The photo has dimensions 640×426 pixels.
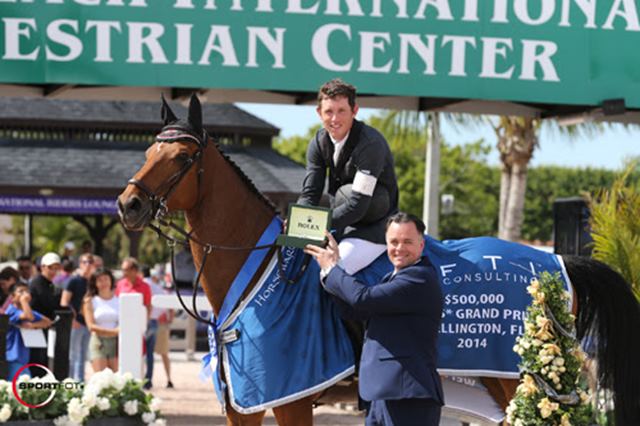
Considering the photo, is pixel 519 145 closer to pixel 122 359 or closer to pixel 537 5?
pixel 537 5

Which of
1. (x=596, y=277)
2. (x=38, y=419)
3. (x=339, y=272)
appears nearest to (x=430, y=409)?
(x=339, y=272)

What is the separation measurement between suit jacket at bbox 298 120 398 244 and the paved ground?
4.97 m

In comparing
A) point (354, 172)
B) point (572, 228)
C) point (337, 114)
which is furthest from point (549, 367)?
point (572, 228)

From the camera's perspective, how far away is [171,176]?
18.9ft

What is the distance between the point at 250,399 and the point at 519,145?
2030cm

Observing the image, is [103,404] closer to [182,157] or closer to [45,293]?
[182,157]

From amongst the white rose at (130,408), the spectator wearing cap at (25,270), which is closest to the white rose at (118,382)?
the white rose at (130,408)

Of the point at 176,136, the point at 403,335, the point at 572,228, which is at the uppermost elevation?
the point at 176,136

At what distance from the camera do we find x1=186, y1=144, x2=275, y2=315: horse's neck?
6055 mm

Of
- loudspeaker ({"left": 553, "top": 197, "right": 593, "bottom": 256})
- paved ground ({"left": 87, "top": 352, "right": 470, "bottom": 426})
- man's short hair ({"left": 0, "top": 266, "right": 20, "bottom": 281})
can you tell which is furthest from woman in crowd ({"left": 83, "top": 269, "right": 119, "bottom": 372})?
loudspeaker ({"left": 553, "top": 197, "right": 593, "bottom": 256})

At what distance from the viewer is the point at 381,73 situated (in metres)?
10.6

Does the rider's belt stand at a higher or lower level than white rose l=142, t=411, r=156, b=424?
higher

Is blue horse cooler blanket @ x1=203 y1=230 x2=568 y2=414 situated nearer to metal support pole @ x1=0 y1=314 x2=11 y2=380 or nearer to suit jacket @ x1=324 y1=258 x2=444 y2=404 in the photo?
suit jacket @ x1=324 y1=258 x2=444 y2=404

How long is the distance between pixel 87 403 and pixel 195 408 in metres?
5.04
